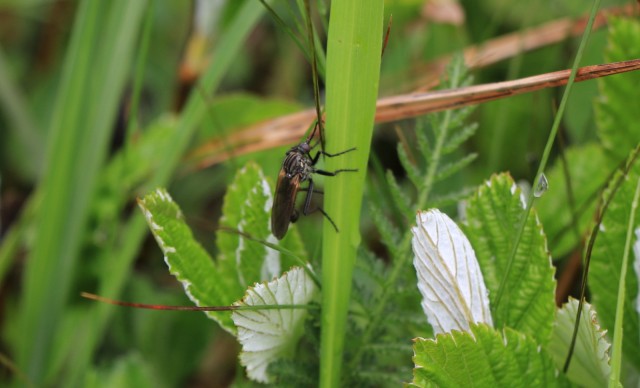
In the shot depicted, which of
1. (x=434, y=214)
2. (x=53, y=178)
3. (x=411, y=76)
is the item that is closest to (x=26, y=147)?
(x=53, y=178)

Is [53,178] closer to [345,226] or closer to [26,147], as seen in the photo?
[26,147]

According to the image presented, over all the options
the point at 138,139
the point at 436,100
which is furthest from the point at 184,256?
the point at 138,139

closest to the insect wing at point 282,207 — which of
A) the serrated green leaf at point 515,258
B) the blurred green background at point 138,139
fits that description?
the blurred green background at point 138,139

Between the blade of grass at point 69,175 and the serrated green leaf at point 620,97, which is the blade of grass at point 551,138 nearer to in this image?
the serrated green leaf at point 620,97

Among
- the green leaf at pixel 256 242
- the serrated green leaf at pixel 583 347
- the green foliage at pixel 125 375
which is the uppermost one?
the green leaf at pixel 256 242

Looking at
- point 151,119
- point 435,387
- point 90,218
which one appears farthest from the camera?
point 151,119

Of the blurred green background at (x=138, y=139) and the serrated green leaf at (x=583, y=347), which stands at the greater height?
the blurred green background at (x=138, y=139)

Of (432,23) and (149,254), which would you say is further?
(432,23)
